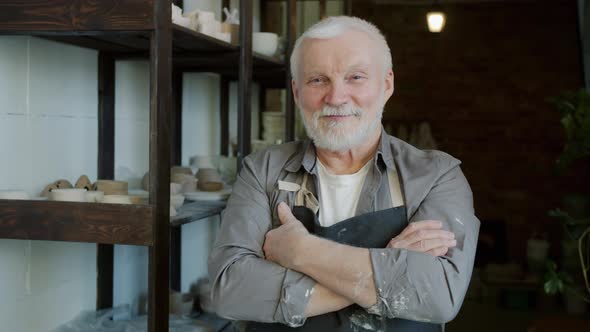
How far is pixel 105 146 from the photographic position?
238cm

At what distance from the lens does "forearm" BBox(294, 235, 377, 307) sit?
1429 mm

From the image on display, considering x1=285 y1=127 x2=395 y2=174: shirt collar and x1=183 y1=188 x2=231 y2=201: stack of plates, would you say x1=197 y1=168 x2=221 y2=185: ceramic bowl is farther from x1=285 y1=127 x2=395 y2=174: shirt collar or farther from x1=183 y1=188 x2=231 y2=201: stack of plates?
x1=285 y1=127 x2=395 y2=174: shirt collar

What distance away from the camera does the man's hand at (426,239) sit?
4.91ft

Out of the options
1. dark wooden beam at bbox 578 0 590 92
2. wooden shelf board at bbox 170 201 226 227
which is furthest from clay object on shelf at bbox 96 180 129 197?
dark wooden beam at bbox 578 0 590 92

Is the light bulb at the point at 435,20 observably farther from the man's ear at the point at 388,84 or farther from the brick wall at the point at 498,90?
the man's ear at the point at 388,84

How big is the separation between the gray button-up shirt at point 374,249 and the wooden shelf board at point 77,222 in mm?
247

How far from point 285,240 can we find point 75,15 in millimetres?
804

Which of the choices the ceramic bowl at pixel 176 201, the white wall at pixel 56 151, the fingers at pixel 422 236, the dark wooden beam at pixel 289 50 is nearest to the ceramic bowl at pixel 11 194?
the white wall at pixel 56 151

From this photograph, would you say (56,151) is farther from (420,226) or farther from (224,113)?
(224,113)

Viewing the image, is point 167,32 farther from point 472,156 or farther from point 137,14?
point 472,156

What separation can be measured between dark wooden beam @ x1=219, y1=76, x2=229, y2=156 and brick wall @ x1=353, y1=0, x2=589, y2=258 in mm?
3271

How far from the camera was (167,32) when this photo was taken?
69.0 inches

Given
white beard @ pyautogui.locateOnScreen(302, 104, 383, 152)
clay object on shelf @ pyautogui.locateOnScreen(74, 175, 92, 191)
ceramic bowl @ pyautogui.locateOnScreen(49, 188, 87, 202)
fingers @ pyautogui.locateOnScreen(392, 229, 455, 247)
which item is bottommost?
fingers @ pyautogui.locateOnScreen(392, 229, 455, 247)

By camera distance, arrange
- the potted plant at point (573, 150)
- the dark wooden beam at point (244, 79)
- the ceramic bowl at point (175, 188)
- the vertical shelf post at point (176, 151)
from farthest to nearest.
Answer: the potted plant at point (573, 150) < the vertical shelf post at point (176, 151) < the dark wooden beam at point (244, 79) < the ceramic bowl at point (175, 188)
